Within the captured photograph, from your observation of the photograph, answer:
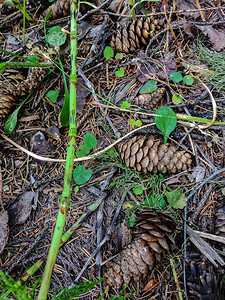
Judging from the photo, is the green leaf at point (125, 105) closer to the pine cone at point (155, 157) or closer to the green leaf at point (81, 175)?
the pine cone at point (155, 157)

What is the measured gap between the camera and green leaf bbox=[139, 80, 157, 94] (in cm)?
155

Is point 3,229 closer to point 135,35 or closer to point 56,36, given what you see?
point 56,36

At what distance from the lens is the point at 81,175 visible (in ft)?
4.92

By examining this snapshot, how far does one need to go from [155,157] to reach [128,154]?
0.18 m

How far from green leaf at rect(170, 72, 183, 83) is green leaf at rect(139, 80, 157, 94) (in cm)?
12

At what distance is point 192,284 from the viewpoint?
1182mm

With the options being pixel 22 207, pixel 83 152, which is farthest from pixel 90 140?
pixel 22 207

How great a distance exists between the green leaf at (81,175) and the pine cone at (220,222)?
33.0 inches

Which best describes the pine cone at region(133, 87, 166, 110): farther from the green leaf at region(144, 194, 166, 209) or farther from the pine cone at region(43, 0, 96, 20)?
the pine cone at region(43, 0, 96, 20)

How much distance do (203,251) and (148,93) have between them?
3.54 ft

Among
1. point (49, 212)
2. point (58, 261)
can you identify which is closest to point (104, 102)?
point (49, 212)

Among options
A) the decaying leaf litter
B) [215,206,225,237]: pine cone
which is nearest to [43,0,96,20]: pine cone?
the decaying leaf litter

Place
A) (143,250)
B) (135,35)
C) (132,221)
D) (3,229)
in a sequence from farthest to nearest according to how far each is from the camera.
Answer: (135,35), (3,229), (132,221), (143,250)

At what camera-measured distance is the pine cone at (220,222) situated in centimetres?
125
